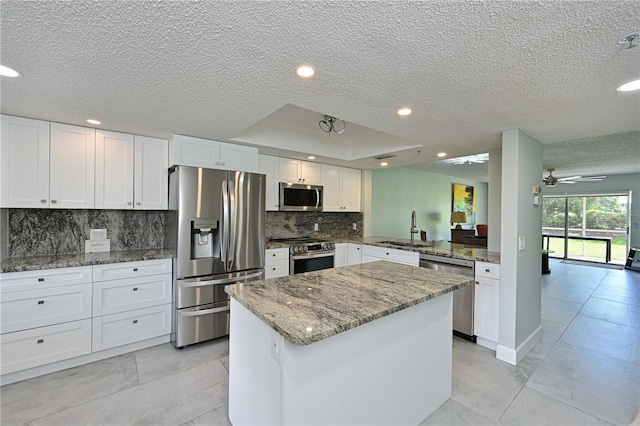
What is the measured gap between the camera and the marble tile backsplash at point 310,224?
441 centimetres

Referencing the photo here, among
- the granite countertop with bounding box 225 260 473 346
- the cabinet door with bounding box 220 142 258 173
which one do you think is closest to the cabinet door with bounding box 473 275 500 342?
the granite countertop with bounding box 225 260 473 346

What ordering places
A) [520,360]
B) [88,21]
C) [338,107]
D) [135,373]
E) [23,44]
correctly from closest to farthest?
1. [88,21]
2. [23,44]
3. [338,107]
4. [135,373]
5. [520,360]

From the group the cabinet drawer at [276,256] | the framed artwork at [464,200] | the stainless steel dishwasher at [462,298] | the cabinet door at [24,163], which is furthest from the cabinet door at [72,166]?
the framed artwork at [464,200]

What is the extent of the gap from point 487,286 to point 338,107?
2.40 m

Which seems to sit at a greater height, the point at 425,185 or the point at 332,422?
the point at 425,185

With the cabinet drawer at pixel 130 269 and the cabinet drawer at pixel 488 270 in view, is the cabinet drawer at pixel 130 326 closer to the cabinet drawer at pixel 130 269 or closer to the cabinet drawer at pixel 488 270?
the cabinet drawer at pixel 130 269

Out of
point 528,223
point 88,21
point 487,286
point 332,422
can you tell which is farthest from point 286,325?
point 528,223

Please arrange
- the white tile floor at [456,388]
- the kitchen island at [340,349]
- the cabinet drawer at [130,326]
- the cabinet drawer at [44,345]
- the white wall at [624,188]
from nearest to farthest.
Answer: the kitchen island at [340,349], the white tile floor at [456,388], the cabinet drawer at [44,345], the cabinet drawer at [130,326], the white wall at [624,188]

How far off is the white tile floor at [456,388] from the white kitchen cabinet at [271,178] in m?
1.86

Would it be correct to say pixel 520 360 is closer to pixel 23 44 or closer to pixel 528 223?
pixel 528 223

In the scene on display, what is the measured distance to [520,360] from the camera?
2660 mm

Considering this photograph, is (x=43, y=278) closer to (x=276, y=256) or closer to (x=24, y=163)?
(x=24, y=163)

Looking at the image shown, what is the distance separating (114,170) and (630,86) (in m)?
4.32

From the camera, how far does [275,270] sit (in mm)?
3691
